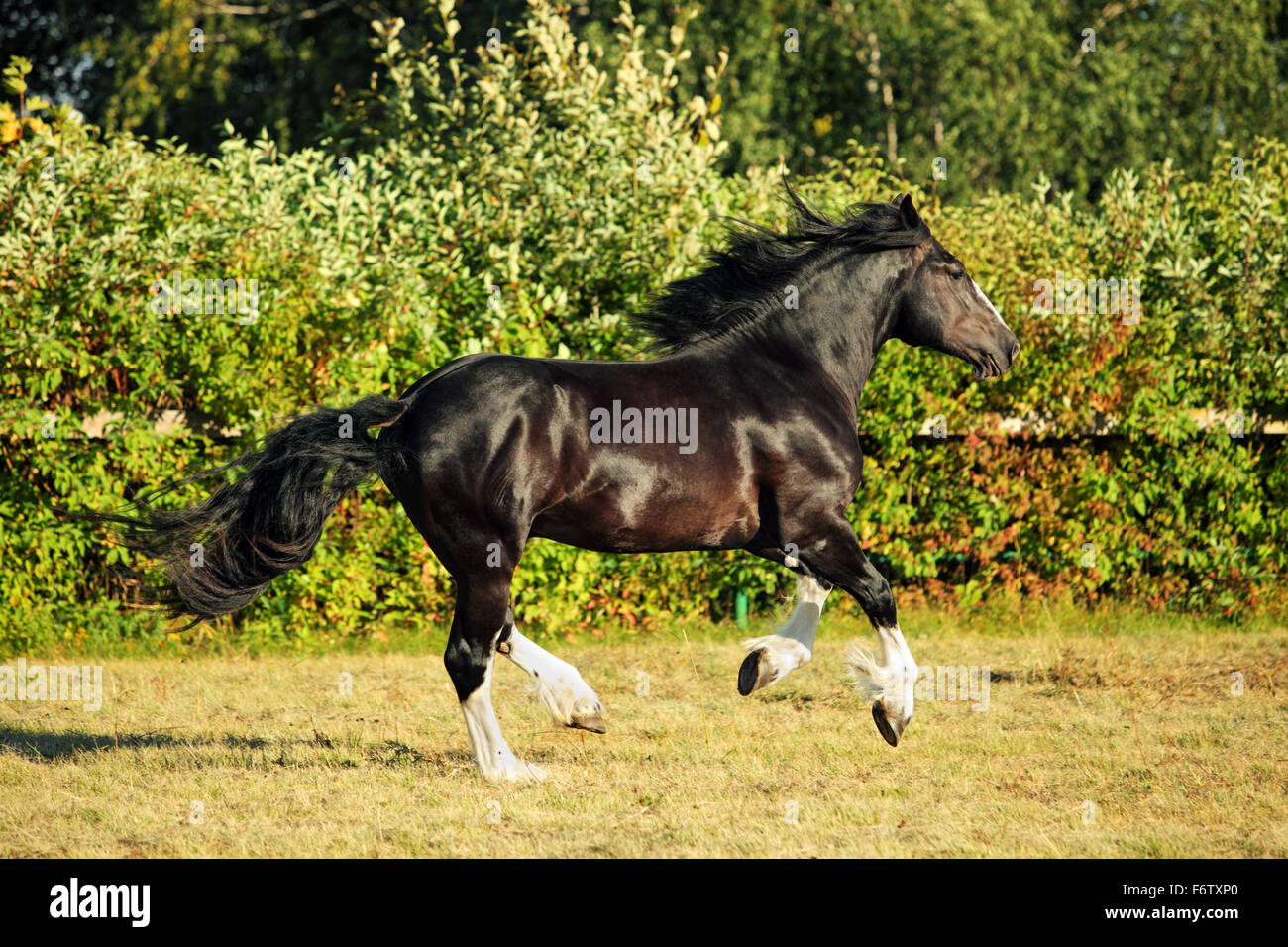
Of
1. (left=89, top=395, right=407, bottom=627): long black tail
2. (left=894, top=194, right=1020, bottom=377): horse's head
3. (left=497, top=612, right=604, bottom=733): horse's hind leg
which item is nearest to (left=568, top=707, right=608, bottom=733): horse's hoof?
(left=497, top=612, right=604, bottom=733): horse's hind leg

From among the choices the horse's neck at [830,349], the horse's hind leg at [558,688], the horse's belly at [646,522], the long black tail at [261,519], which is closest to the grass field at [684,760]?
the horse's hind leg at [558,688]

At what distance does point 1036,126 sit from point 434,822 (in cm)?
1896

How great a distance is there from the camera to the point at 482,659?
17.5 ft

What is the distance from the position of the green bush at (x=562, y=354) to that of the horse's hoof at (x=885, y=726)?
3100mm

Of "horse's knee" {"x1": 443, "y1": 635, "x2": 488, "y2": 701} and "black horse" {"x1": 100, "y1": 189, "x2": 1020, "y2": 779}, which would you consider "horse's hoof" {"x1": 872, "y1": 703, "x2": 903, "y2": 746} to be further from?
"horse's knee" {"x1": 443, "y1": 635, "x2": 488, "y2": 701}

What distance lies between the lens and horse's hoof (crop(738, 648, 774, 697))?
5656 mm

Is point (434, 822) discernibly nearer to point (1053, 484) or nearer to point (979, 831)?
point (979, 831)

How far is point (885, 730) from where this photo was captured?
5625 mm

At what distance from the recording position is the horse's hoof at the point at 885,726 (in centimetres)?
561

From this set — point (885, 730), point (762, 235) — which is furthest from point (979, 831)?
point (762, 235)

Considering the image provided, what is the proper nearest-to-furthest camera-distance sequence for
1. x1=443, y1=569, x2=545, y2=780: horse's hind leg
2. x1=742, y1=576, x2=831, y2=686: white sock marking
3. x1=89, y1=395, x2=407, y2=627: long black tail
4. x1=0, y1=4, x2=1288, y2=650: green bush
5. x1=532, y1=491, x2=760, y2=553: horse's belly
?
x1=443, y1=569, x2=545, y2=780: horse's hind leg
x1=532, y1=491, x2=760, y2=553: horse's belly
x1=89, y1=395, x2=407, y2=627: long black tail
x1=742, y1=576, x2=831, y2=686: white sock marking
x1=0, y1=4, x2=1288, y2=650: green bush

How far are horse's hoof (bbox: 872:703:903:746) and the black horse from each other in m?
0.02

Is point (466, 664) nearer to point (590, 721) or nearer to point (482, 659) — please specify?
point (482, 659)

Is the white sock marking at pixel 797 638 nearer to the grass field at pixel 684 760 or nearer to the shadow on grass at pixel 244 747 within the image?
the grass field at pixel 684 760
